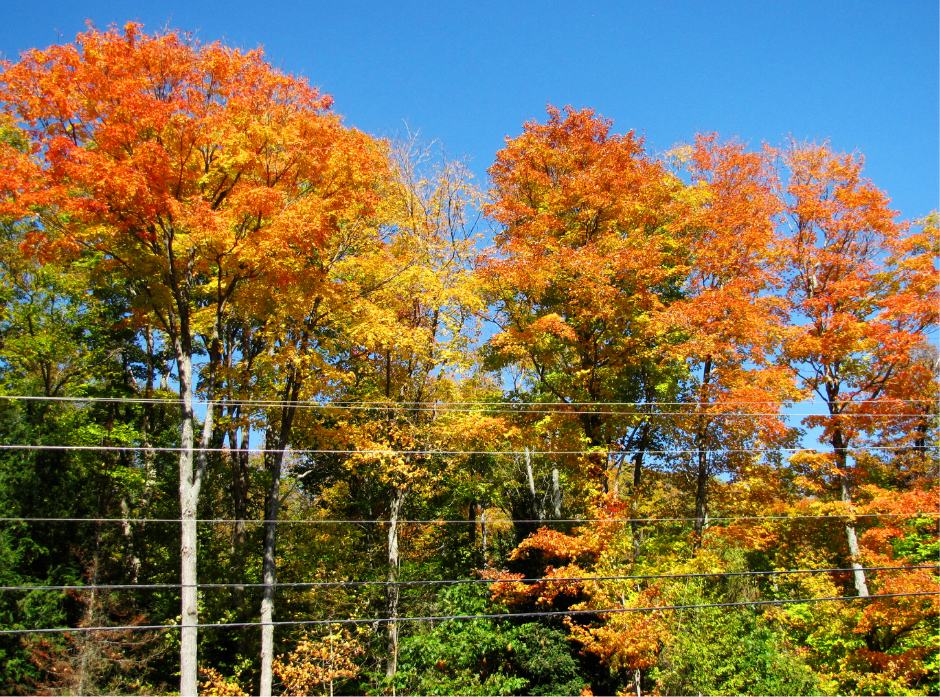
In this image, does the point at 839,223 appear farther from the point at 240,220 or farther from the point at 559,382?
the point at 240,220

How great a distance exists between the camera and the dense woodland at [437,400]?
37.8 ft

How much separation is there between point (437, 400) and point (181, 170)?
8.15 meters

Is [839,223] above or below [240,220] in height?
above

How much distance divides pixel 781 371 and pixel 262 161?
12.1 meters

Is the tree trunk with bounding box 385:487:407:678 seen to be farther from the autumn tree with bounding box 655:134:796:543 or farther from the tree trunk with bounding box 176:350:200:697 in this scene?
Result: the autumn tree with bounding box 655:134:796:543

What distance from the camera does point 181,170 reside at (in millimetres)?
11594

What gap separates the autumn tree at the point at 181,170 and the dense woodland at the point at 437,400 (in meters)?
0.06

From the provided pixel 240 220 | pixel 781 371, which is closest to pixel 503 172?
pixel 240 220

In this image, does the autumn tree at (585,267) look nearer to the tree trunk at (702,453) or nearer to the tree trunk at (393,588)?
the tree trunk at (702,453)

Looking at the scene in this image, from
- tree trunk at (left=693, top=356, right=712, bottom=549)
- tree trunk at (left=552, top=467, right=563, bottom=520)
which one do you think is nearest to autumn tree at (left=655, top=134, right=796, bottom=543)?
tree trunk at (left=693, top=356, right=712, bottom=549)

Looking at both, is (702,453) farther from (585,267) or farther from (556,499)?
(585,267)

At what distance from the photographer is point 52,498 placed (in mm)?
17266

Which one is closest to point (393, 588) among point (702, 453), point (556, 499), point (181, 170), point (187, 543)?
point (556, 499)

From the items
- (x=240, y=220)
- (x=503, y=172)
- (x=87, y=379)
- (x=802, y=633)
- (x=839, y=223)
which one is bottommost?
(x=802, y=633)
